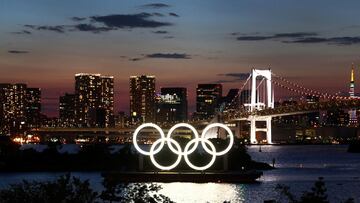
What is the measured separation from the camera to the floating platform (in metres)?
48.1

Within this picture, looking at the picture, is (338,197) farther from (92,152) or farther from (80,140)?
(80,140)

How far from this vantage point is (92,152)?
65.4 metres

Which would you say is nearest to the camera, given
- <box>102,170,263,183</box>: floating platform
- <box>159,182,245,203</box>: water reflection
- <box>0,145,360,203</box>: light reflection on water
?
<box>159,182,245,203</box>: water reflection

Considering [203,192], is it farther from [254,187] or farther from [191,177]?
[191,177]

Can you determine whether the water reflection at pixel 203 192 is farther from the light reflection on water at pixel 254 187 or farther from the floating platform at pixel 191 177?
the floating platform at pixel 191 177

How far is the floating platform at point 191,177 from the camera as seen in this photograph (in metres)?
48.1

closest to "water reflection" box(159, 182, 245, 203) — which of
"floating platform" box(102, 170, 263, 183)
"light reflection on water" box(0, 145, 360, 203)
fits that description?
"light reflection on water" box(0, 145, 360, 203)

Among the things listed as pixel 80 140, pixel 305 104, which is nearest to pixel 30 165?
pixel 305 104

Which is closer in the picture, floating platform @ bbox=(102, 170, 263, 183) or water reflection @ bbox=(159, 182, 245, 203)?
water reflection @ bbox=(159, 182, 245, 203)

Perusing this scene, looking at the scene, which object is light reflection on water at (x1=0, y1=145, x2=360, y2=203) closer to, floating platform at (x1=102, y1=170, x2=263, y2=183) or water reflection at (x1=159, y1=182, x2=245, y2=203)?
water reflection at (x1=159, y1=182, x2=245, y2=203)

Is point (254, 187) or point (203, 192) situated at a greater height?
point (254, 187)

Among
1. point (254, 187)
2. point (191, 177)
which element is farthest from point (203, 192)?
point (191, 177)

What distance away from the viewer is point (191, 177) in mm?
48719

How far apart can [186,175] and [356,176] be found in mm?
15128
